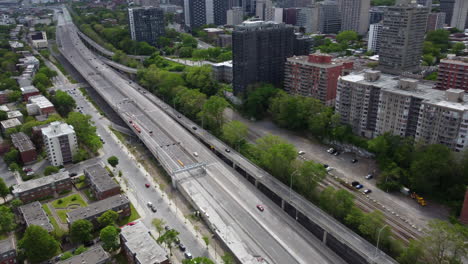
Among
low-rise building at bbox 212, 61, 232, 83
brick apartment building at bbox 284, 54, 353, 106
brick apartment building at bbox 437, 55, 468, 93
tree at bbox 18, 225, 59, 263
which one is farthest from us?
low-rise building at bbox 212, 61, 232, 83

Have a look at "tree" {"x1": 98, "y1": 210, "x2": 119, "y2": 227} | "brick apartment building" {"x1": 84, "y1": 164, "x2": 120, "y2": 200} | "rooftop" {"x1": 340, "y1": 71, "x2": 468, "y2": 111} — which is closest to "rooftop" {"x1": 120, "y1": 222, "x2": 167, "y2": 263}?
"tree" {"x1": 98, "y1": 210, "x2": 119, "y2": 227}

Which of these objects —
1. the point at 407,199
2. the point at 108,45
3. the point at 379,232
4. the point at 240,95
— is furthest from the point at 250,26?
the point at 108,45

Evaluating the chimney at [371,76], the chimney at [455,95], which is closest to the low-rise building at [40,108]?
the chimney at [371,76]

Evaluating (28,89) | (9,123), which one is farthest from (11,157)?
(28,89)

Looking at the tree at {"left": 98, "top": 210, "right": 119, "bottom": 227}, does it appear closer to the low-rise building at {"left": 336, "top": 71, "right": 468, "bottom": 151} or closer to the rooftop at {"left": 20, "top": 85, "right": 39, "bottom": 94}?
the low-rise building at {"left": 336, "top": 71, "right": 468, "bottom": 151}

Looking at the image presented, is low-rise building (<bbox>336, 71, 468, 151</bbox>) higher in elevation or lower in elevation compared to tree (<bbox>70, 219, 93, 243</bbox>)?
higher

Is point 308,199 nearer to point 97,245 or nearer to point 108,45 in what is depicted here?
point 97,245

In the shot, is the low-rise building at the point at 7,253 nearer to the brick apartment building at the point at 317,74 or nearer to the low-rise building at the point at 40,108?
the low-rise building at the point at 40,108
